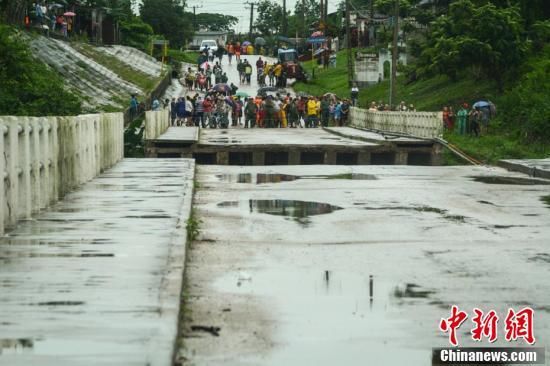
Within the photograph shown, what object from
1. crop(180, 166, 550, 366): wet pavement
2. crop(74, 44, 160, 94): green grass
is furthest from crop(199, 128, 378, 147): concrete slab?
crop(74, 44, 160, 94): green grass

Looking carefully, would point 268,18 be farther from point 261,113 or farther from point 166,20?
point 261,113

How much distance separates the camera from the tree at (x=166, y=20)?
124 m

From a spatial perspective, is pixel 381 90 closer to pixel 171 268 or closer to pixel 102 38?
pixel 102 38

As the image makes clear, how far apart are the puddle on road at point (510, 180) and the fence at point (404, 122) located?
17.9 metres

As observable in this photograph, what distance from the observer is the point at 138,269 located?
9523 millimetres

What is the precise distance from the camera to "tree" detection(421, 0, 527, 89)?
5116 cm

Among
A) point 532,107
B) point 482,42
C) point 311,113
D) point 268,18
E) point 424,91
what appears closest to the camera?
point 532,107

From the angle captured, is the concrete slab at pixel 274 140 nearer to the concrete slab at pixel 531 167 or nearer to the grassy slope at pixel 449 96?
the grassy slope at pixel 449 96

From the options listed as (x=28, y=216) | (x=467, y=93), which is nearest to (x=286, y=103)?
(x=467, y=93)

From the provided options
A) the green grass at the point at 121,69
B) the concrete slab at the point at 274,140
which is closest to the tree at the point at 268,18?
the green grass at the point at 121,69

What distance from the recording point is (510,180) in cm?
2258

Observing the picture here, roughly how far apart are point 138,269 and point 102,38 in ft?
254

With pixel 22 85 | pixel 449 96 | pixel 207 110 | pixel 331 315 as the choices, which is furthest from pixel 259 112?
pixel 331 315

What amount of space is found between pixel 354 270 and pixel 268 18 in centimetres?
17257
